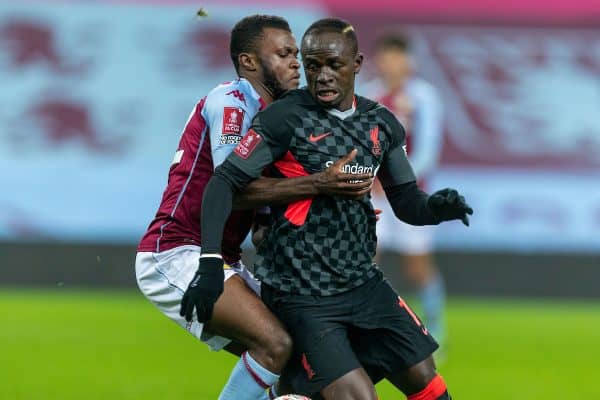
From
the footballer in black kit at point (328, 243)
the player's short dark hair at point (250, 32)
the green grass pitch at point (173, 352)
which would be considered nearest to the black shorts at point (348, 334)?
the footballer in black kit at point (328, 243)

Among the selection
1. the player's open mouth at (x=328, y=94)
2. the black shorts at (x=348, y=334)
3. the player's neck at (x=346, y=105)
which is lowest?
the black shorts at (x=348, y=334)

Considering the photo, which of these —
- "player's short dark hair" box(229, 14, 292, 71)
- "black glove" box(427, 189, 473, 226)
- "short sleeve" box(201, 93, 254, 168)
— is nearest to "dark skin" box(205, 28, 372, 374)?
"short sleeve" box(201, 93, 254, 168)

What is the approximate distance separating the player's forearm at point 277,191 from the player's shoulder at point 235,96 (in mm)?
404

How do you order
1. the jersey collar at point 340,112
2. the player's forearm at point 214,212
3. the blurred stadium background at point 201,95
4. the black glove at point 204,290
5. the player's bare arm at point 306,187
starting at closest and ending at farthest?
the black glove at point 204,290 → the player's forearm at point 214,212 → the player's bare arm at point 306,187 → the jersey collar at point 340,112 → the blurred stadium background at point 201,95

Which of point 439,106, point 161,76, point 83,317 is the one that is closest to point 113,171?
point 161,76

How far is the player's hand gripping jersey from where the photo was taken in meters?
5.07

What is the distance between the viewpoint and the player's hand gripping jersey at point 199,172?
5.07 meters

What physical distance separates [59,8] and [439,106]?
4.80m

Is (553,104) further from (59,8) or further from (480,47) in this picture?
(59,8)

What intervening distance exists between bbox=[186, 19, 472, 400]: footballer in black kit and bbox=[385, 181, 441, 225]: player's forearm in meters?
0.13

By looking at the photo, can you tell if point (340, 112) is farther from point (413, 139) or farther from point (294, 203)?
point (413, 139)

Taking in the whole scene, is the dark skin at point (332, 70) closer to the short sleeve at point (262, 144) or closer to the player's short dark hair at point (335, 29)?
the player's short dark hair at point (335, 29)

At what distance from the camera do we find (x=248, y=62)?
17.6 feet

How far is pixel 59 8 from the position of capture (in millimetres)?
14266
